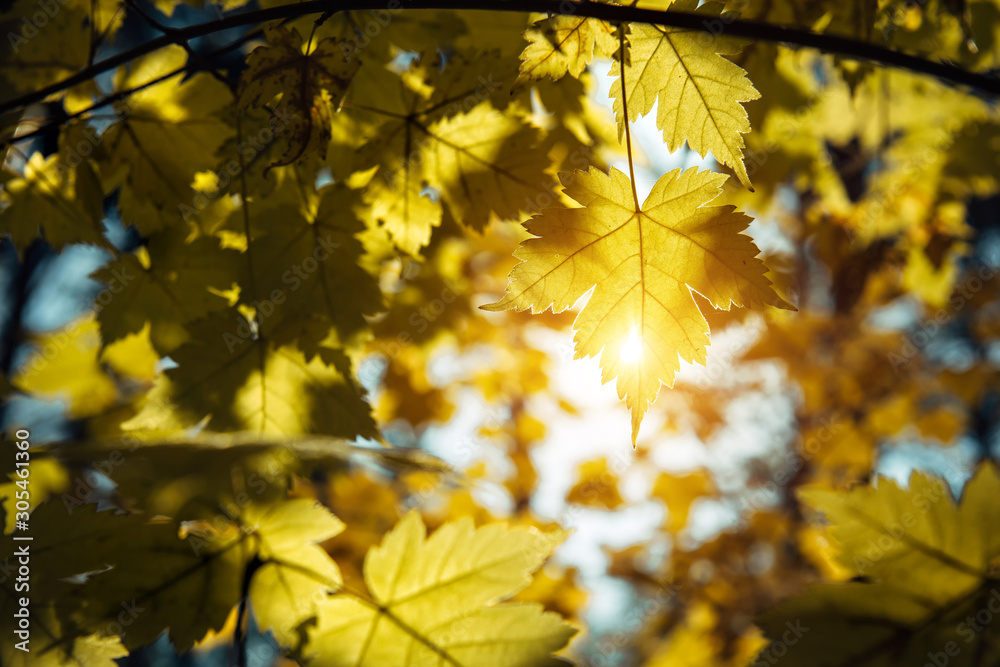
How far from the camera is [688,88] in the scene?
895 millimetres

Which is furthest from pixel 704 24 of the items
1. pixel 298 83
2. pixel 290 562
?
pixel 290 562

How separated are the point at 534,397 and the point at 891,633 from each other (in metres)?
3.20

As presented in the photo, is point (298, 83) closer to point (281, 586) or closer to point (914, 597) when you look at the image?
point (281, 586)

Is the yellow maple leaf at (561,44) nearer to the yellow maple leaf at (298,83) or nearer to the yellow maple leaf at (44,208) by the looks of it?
the yellow maple leaf at (298,83)

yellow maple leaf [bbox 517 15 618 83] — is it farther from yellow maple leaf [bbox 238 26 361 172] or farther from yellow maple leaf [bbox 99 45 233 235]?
yellow maple leaf [bbox 99 45 233 235]

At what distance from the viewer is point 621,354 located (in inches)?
34.4

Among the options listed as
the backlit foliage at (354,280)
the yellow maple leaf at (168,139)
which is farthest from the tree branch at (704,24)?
the yellow maple leaf at (168,139)

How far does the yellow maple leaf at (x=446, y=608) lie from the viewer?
1007mm

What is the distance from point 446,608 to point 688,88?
3.29 feet

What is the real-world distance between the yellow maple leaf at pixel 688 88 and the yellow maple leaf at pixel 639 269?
0.06 meters

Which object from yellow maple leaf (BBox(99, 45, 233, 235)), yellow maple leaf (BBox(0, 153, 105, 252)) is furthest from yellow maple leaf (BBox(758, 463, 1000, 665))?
yellow maple leaf (BBox(0, 153, 105, 252))

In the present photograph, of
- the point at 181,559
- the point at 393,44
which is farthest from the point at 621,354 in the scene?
the point at 393,44

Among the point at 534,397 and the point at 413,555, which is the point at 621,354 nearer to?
the point at 413,555

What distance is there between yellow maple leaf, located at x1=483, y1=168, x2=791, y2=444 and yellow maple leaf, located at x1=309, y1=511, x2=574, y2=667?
38cm
